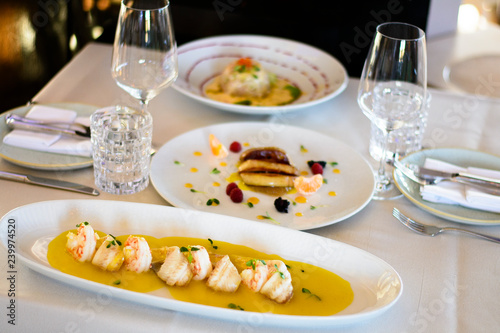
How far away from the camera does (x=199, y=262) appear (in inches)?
46.6

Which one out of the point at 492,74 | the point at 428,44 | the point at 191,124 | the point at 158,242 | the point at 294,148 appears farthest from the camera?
the point at 428,44

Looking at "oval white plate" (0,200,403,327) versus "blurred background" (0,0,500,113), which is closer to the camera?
"oval white plate" (0,200,403,327)

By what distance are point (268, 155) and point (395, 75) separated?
42 cm

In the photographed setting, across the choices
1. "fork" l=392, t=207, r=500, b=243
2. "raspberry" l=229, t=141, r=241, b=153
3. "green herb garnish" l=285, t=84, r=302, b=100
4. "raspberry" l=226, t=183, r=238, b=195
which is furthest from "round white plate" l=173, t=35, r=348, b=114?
"fork" l=392, t=207, r=500, b=243

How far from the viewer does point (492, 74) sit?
9.66ft

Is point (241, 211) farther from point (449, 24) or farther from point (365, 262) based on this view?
point (449, 24)

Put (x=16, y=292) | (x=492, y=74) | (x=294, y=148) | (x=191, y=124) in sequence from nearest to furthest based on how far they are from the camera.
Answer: (x=16, y=292), (x=294, y=148), (x=191, y=124), (x=492, y=74)

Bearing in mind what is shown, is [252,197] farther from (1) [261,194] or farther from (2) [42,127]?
(2) [42,127]

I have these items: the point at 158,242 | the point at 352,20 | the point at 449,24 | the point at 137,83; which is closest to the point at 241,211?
the point at 158,242

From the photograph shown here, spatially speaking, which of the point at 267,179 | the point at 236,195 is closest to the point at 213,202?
the point at 236,195

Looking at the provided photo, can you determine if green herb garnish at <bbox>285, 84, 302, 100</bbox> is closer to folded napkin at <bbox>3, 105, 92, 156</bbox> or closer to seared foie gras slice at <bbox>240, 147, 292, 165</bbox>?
seared foie gras slice at <bbox>240, 147, 292, 165</bbox>

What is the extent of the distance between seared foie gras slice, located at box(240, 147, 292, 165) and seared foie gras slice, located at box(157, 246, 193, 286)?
Answer: 0.54m

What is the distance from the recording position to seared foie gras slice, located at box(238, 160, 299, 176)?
1.62m

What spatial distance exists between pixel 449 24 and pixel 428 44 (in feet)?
0.89
